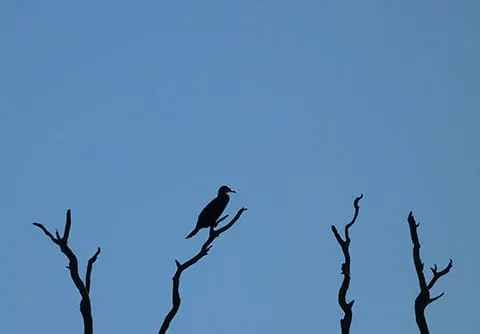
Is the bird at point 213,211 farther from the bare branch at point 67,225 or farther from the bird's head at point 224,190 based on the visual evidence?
the bare branch at point 67,225

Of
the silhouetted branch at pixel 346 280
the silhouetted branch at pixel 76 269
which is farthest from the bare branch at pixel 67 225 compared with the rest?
the silhouetted branch at pixel 346 280

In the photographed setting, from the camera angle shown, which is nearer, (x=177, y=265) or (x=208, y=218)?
(x=177, y=265)

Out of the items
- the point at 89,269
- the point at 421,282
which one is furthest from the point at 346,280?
the point at 89,269

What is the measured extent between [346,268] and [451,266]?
1.30 m

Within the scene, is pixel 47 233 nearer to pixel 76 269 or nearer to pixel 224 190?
pixel 76 269

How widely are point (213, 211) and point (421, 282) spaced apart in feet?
13.9

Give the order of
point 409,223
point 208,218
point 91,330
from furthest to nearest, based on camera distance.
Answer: point 208,218 → point 409,223 → point 91,330

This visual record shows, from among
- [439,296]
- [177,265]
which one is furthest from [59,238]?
[439,296]

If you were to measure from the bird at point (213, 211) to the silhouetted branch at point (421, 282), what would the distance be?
3560 mm

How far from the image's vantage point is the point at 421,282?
13828 millimetres

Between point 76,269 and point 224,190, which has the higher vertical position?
point 224,190

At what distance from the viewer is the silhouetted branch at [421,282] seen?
13570 millimetres

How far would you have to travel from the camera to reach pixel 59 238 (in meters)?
13.6

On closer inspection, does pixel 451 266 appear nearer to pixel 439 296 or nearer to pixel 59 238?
pixel 439 296
